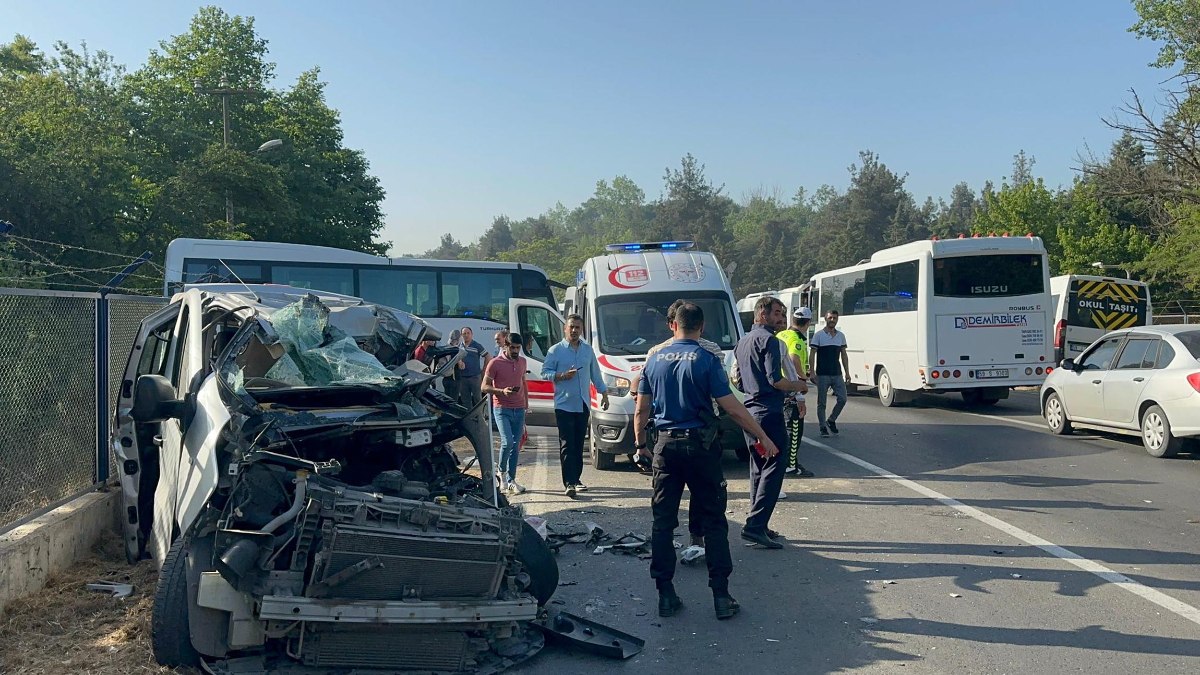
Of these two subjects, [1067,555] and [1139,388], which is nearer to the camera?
[1067,555]

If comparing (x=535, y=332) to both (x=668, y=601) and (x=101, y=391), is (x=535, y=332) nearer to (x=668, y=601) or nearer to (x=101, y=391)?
(x=101, y=391)

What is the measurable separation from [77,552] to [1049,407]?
12697mm

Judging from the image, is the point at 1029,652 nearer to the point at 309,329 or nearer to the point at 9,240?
the point at 309,329

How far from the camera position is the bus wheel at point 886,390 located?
18.8 metres

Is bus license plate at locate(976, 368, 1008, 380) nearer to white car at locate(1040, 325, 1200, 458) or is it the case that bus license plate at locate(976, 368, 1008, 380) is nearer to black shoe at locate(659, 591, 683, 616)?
white car at locate(1040, 325, 1200, 458)

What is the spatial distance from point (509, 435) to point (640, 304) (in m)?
3.13

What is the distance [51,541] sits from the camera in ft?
19.8

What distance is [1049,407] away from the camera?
13766mm

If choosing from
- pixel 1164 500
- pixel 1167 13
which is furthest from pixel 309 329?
pixel 1167 13

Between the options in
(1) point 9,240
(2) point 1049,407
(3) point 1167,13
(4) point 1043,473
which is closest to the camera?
(4) point 1043,473

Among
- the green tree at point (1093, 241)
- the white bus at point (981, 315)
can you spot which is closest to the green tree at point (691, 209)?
the green tree at point (1093, 241)

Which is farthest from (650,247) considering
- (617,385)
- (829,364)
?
(617,385)

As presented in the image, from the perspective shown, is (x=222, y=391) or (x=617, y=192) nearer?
(x=222, y=391)

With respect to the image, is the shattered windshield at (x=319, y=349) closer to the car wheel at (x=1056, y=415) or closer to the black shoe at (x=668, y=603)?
the black shoe at (x=668, y=603)
